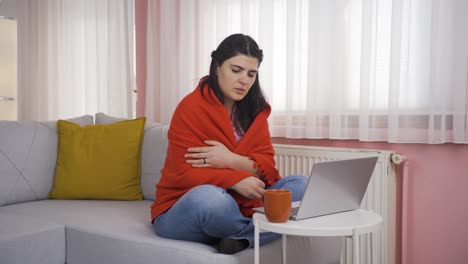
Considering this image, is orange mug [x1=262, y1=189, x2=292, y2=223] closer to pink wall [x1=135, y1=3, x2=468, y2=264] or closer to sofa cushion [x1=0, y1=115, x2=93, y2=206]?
pink wall [x1=135, y1=3, x2=468, y2=264]

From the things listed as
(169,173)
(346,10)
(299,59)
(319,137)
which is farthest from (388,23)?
(169,173)

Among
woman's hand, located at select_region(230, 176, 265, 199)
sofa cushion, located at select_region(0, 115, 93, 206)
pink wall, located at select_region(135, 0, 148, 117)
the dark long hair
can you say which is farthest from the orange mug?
pink wall, located at select_region(135, 0, 148, 117)

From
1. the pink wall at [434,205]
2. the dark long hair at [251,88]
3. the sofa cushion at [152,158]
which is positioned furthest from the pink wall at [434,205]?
the sofa cushion at [152,158]

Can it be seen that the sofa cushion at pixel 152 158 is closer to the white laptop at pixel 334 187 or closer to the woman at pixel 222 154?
the woman at pixel 222 154

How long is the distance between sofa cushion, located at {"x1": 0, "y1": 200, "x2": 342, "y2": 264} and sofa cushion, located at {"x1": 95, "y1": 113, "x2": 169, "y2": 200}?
169mm

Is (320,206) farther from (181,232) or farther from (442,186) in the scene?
(442,186)

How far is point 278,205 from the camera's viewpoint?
1.31 meters

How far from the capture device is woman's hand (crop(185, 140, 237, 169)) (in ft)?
5.84

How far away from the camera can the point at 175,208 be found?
1658mm

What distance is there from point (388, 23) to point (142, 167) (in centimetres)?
125

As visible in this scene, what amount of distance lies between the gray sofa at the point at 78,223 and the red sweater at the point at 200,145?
17cm

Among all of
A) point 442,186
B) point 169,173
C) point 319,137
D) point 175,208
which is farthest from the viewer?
point 319,137

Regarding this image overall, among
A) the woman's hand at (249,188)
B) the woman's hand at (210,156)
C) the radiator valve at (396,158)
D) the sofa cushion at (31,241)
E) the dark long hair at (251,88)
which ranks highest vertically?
the dark long hair at (251,88)

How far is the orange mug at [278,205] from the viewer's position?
1.31 m
